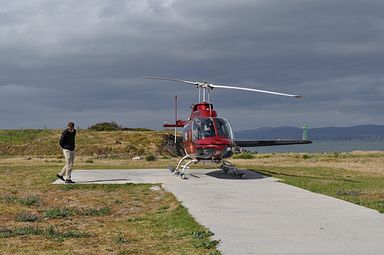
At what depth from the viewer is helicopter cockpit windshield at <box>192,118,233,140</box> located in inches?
724

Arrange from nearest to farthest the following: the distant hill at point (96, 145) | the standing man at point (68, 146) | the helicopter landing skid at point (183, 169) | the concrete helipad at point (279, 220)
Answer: the concrete helipad at point (279, 220)
the standing man at point (68, 146)
the helicopter landing skid at point (183, 169)
the distant hill at point (96, 145)

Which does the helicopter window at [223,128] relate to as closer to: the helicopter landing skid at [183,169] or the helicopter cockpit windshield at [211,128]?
the helicopter cockpit windshield at [211,128]

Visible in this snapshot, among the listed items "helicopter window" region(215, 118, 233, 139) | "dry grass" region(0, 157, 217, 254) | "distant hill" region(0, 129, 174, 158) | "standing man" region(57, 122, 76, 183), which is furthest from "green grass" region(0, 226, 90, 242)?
"distant hill" region(0, 129, 174, 158)

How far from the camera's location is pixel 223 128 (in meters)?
18.6

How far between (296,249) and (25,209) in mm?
7360

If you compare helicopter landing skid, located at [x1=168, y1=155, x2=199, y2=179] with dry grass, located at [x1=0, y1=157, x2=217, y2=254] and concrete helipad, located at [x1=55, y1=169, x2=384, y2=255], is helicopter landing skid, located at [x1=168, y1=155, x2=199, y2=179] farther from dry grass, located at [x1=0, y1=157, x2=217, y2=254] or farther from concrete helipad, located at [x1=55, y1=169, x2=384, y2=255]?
concrete helipad, located at [x1=55, y1=169, x2=384, y2=255]

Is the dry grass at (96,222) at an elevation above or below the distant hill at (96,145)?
below

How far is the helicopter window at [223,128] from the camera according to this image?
1841 centimetres

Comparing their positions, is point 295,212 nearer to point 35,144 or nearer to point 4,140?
point 35,144

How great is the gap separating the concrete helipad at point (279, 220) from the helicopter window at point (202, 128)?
268cm

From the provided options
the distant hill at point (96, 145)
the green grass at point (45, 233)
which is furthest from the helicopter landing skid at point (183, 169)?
the distant hill at point (96, 145)

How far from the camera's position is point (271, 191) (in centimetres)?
1449

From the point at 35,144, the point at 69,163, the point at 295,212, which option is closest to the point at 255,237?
the point at 295,212

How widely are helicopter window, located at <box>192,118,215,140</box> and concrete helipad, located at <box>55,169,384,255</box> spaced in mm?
2677
